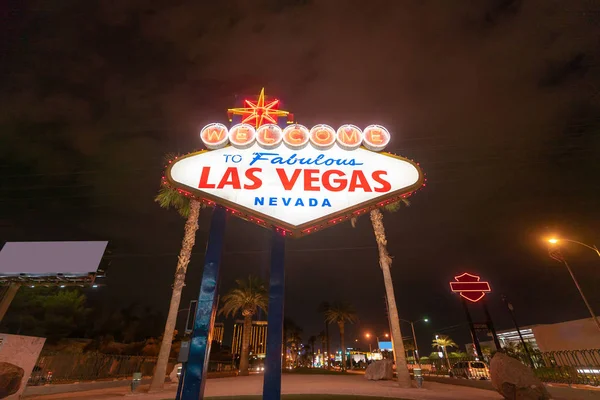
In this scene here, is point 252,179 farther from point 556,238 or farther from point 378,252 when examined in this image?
point 556,238

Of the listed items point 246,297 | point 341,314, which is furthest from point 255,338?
point 246,297

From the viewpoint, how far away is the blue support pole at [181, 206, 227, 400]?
668 centimetres

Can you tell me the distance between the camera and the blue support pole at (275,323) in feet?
22.9

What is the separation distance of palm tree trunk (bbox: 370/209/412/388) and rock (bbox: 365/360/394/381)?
5.49 metres

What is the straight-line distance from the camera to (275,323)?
7449mm

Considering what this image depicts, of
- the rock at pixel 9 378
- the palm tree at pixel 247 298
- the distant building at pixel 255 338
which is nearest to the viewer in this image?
the rock at pixel 9 378

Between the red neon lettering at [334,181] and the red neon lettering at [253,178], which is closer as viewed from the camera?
the red neon lettering at [253,178]

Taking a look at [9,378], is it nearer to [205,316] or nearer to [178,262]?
→ [178,262]

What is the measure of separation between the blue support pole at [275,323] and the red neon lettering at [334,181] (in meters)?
1.96

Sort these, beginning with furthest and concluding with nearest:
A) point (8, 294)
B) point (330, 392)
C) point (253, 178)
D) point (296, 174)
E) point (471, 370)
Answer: point (8, 294)
point (471, 370)
point (330, 392)
point (296, 174)
point (253, 178)

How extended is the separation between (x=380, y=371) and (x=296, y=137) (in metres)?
21.8

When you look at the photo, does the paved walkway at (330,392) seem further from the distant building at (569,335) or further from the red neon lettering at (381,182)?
the distant building at (569,335)

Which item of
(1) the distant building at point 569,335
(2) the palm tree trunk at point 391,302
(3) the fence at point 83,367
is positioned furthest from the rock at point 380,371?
(1) the distant building at point 569,335

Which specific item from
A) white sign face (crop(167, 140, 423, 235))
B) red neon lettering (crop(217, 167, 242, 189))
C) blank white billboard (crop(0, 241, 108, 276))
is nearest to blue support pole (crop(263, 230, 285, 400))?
white sign face (crop(167, 140, 423, 235))
